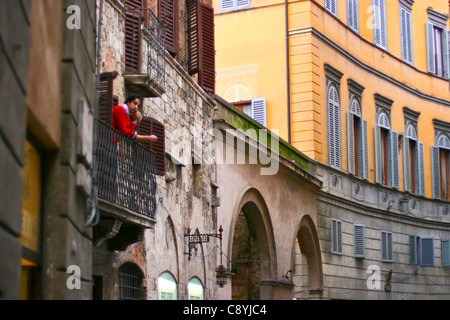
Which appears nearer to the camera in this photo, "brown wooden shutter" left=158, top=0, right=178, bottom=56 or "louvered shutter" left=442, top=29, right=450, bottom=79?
"brown wooden shutter" left=158, top=0, right=178, bottom=56

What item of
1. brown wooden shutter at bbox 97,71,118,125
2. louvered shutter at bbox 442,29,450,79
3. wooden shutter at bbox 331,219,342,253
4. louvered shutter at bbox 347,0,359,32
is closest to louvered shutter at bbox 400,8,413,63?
louvered shutter at bbox 442,29,450,79

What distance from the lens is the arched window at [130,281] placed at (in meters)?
12.5

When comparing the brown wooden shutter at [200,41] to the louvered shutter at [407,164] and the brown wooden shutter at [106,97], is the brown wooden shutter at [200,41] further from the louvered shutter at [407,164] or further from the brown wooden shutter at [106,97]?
the louvered shutter at [407,164]

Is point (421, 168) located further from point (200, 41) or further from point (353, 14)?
point (200, 41)

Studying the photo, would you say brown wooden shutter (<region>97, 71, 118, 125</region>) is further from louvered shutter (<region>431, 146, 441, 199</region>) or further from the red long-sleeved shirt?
louvered shutter (<region>431, 146, 441, 199</region>)

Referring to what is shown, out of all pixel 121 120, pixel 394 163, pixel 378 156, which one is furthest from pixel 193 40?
pixel 394 163

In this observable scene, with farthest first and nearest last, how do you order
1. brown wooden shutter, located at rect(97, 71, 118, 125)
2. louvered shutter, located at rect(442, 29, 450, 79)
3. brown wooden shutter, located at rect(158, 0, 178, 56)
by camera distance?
1. louvered shutter, located at rect(442, 29, 450, 79)
2. brown wooden shutter, located at rect(158, 0, 178, 56)
3. brown wooden shutter, located at rect(97, 71, 118, 125)

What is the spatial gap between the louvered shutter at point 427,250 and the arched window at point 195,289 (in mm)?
15697

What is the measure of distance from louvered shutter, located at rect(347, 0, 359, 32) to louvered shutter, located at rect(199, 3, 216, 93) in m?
11.2

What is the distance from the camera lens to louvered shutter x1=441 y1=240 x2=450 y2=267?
31.3m

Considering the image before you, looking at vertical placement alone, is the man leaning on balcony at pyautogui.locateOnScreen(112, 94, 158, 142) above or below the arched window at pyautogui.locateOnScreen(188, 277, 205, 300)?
above

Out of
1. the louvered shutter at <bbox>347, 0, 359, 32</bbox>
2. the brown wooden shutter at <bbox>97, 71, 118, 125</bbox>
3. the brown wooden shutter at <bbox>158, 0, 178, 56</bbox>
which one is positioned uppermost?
the louvered shutter at <bbox>347, 0, 359, 32</bbox>

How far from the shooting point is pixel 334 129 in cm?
2614
